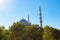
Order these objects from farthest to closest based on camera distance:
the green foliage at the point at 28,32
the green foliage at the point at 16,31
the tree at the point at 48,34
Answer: the green foliage at the point at 16,31 → the green foliage at the point at 28,32 → the tree at the point at 48,34

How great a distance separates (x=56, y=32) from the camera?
7869 centimetres

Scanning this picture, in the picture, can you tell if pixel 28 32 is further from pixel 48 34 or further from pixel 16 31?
pixel 48 34

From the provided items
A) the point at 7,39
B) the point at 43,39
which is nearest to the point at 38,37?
the point at 43,39

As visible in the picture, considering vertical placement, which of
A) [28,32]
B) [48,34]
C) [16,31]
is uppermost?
[48,34]

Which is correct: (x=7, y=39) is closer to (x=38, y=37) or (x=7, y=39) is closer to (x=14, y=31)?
(x=14, y=31)

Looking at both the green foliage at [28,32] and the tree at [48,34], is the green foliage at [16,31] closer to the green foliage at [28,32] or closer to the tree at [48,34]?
the green foliage at [28,32]

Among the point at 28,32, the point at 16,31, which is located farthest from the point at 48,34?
the point at 16,31

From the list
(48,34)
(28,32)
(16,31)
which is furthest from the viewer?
(16,31)

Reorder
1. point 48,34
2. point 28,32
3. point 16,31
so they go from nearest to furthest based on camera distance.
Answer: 1. point 48,34
2. point 28,32
3. point 16,31

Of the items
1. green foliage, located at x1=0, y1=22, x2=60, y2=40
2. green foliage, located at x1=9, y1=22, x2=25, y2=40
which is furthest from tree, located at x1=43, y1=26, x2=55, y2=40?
green foliage, located at x1=9, y1=22, x2=25, y2=40

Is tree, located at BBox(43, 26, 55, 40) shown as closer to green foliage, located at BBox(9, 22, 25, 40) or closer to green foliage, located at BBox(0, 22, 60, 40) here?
green foliage, located at BBox(0, 22, 60, 40)

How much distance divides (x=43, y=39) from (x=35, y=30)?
5492 mm

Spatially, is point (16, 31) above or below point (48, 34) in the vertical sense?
below

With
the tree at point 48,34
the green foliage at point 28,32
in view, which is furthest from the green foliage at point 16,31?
the tree at point 48,34
